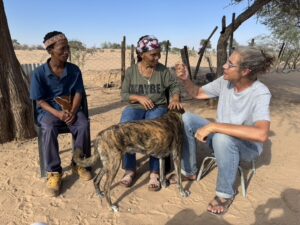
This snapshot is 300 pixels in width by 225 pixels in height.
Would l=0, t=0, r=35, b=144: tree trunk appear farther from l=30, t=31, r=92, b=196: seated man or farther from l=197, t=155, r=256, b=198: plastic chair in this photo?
l=197, t=155, r=256, b=198: plastic chair

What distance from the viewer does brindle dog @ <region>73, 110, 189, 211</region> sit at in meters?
3.60

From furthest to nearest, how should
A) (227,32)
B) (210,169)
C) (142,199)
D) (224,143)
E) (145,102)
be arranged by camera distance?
1. (227,32)
2. (210,169)
3. (145,102)
4. (142,199)
5. (224,143)

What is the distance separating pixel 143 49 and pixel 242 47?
46.8 inches

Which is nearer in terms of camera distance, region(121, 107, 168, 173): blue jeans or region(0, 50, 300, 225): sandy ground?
region(0, 50, 300, 225): sandy ground

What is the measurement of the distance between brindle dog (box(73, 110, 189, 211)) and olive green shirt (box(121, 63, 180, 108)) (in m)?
0.41

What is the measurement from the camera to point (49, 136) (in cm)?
410

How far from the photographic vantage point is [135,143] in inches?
146

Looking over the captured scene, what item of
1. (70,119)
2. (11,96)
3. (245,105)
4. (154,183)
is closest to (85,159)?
(70,119)

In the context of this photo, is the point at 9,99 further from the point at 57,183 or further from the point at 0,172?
the point at 57,183

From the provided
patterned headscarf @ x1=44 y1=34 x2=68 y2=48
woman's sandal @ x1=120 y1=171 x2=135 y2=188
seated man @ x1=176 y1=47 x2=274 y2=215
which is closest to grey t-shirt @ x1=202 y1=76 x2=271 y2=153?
seated man @ x1=176 y1=47 x2=274 y2=215

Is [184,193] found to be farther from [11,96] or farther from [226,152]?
[11,96]

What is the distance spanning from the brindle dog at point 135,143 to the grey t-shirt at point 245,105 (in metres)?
0.56

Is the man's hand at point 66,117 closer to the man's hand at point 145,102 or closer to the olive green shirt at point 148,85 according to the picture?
the olive green shirt at point 148,85

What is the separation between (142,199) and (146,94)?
1.29m
